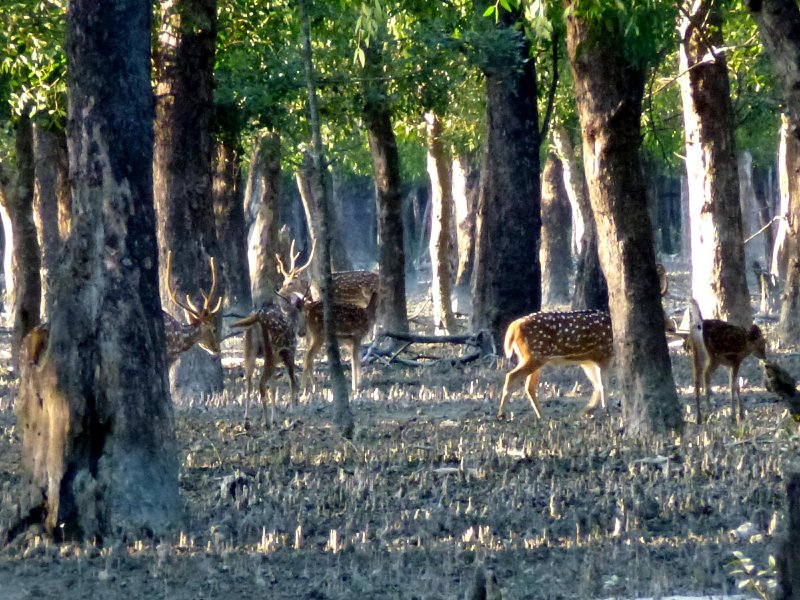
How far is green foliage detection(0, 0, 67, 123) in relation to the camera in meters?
13.5

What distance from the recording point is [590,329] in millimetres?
13492

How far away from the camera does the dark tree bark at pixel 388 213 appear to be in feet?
65.1

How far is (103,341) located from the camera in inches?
309

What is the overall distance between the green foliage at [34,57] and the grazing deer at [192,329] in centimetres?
250

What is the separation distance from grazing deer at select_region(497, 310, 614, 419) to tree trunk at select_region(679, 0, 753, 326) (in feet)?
17.1

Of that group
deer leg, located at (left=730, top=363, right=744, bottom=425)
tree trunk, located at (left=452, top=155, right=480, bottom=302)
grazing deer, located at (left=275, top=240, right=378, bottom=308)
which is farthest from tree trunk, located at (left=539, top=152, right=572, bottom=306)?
deer leg, located at (left=730, top=363, right=744, bottom=425)

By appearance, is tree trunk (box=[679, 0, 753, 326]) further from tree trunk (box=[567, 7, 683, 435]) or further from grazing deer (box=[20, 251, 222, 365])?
grazing deer (box=[20, 251, 222, 365])

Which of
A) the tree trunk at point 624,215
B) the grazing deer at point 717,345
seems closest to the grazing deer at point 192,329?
the tree trunk at point 624,215

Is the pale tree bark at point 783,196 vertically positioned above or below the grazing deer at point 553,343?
above

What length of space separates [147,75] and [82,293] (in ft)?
4.52

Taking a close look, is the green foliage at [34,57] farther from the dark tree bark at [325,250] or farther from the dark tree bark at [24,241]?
the dark tree bark at [325,250]

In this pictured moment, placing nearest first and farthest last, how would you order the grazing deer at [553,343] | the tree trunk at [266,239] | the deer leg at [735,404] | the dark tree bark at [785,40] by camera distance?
the dark tree bark at [785,40] → the deer leg at [735,404] → the grazing deer at [553,343] → the tree trunk at [266,239]

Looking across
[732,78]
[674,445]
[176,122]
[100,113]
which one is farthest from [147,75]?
[732,78]

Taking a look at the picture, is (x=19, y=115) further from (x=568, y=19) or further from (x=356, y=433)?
(x=568, y=19)
